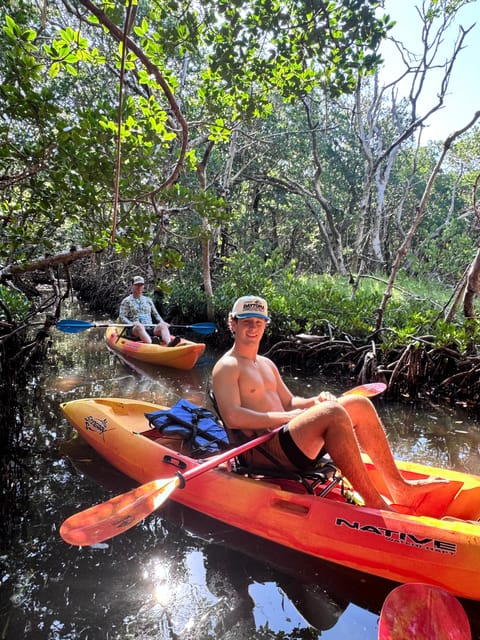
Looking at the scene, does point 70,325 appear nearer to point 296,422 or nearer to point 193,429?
point 193,429

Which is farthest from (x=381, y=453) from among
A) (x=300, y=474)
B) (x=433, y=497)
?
(x=300, y=474)

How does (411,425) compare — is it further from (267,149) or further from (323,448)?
(267,149)

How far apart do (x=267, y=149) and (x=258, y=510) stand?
1511cm

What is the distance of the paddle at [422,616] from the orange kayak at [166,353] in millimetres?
5707

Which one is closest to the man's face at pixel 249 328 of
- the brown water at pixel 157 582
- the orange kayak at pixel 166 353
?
the brown water at pixel 157 582

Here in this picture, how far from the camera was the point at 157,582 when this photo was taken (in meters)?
2.51

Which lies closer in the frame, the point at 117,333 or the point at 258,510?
the point at 258,510

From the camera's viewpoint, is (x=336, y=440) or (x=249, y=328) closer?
(x=336, y=440)

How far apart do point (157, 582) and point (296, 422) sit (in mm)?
1213

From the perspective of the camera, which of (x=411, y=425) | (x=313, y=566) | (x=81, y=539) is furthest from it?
(x=411, y=425)

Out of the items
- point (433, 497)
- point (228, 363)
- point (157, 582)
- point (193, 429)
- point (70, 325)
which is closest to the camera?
point (157, 582)

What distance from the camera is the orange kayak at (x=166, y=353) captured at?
24.5 feet

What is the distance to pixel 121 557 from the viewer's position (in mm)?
2723

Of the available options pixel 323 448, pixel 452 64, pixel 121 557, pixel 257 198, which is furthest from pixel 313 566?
pixel 257 198
